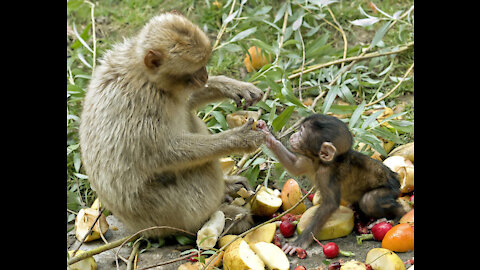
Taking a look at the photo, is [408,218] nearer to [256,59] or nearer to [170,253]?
[170,253]

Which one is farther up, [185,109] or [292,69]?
[185,109]

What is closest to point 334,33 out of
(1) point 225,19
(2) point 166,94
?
(1) point 225,19

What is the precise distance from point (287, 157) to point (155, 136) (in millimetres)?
1097

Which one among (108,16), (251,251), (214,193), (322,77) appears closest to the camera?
(251,251)

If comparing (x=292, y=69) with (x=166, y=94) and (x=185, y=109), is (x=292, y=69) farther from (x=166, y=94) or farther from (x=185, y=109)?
(x=166, y=94)

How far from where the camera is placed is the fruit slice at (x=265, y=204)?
4.55 meters

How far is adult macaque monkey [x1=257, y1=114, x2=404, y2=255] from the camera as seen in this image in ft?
13.2

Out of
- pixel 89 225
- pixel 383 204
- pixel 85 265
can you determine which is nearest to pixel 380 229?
pixel 383 204

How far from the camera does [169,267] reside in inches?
159

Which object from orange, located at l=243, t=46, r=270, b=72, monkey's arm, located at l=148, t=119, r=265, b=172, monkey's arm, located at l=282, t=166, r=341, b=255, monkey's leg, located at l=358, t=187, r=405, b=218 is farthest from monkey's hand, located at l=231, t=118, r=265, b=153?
orange, located at l=243, t=46, r=270, b=72

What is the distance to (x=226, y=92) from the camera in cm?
470

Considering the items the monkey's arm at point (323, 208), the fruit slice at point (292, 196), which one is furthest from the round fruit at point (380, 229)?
the fruit slice at point (292, 196)

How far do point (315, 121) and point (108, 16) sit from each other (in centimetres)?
448

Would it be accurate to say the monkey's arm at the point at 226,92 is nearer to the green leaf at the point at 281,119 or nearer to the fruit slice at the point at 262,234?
the green leaf at the point at 281,119
